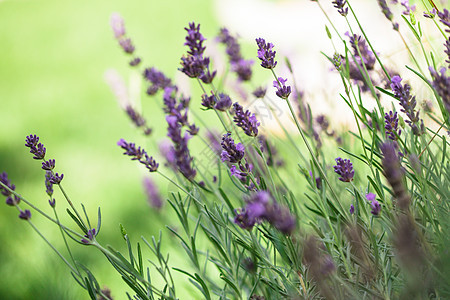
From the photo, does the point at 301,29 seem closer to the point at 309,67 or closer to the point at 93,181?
the point at 309,67

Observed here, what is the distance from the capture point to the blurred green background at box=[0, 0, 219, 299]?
2.25 meters

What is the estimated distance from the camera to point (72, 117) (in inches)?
166

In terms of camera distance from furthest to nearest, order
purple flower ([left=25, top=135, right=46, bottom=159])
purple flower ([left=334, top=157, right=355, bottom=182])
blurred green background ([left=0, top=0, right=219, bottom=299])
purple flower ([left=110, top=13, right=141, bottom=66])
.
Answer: blurred green background ([left=0, top=0, right=219, bottom=299]), purple flower ([left=110, top=13, right=141, bottom=66]), purple flower ([left=25, top=135, right=46, bottom=159]), purple flower ([left=334, top=157, right=355, bottom=182])

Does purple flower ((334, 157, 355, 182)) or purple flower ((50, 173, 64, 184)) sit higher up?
purple flower ((50, 173, 64, 184))

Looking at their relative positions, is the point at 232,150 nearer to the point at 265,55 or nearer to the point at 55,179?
the point at 265,55

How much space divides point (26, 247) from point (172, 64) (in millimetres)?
2774

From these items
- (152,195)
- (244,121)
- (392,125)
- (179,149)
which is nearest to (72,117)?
(152,195)

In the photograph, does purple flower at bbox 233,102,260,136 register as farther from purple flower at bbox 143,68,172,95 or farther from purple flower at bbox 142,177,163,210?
purple flower at bbox 142,177,163,210

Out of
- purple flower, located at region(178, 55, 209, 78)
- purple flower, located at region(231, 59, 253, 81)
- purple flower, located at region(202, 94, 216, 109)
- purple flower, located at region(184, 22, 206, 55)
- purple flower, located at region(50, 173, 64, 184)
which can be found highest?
purple flower, located at region(231, 59, 253, 81)

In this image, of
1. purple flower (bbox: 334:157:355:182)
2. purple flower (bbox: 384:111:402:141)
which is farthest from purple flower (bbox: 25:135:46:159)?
purple flower (bbox: 384:111:402:141)

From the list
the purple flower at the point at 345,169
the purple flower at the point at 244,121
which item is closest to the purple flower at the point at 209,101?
the purple flower at the point at 244,121

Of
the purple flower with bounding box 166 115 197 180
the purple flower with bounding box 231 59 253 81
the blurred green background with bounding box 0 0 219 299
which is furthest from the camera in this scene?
the blurred green background with bounding box 0 0 219 299

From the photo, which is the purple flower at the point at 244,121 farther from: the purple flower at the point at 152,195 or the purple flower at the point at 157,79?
the purple flower at the point at 152,195

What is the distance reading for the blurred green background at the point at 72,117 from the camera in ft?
7.38
